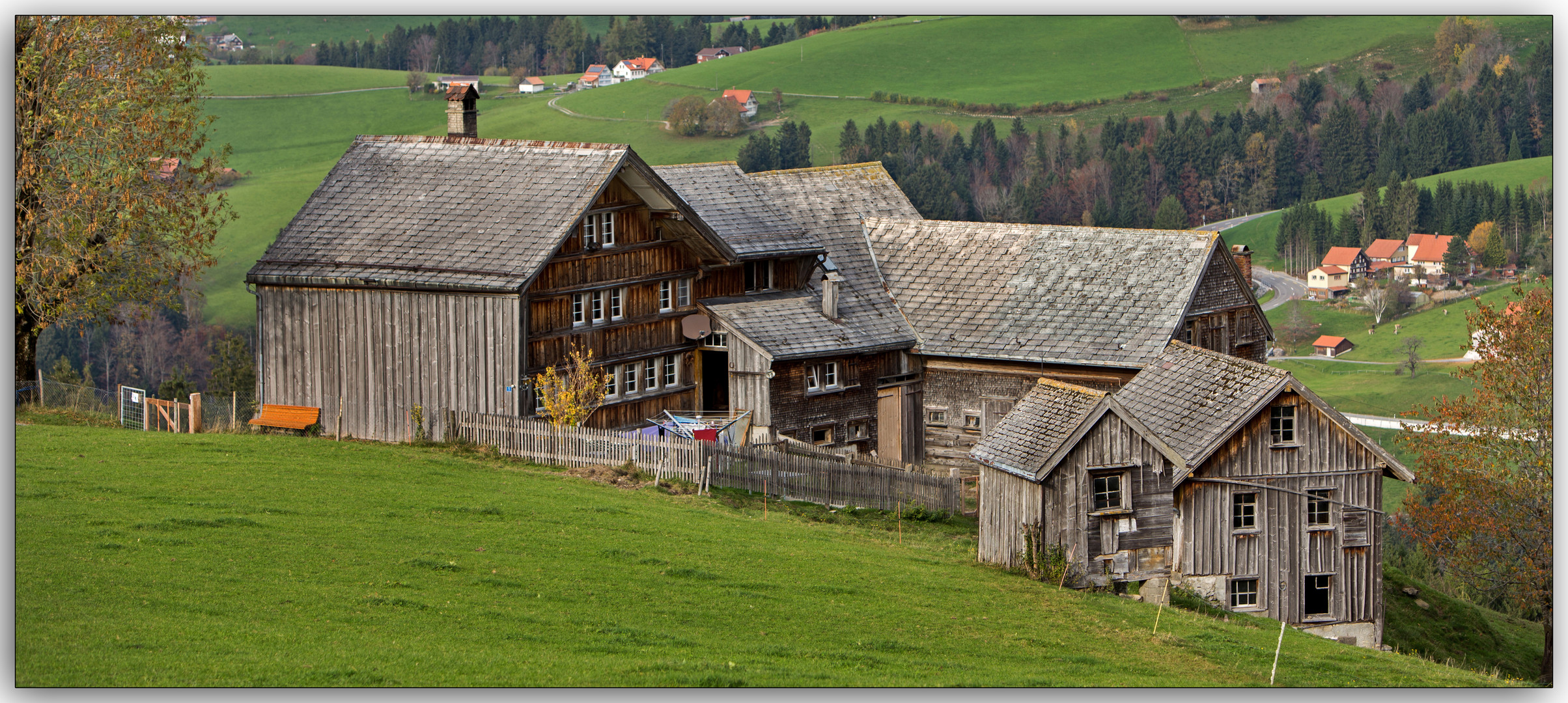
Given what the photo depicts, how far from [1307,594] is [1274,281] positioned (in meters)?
148

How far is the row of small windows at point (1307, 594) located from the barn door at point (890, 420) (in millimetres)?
15411

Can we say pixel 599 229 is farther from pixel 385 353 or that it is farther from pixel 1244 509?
pixel 1244 509

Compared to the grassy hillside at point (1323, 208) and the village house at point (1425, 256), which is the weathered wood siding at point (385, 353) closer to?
the grassy hillside at point (1323, 208)

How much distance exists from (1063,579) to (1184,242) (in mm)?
19847

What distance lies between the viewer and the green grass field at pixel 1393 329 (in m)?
140

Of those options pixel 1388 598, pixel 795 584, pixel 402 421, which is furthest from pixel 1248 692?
pixel 402 421

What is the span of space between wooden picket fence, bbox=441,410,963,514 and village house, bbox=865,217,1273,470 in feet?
23.8

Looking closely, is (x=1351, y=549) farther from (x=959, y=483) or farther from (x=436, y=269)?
(x=436, y=269)

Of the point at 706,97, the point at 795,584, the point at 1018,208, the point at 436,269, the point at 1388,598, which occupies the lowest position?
the point at 1388,598

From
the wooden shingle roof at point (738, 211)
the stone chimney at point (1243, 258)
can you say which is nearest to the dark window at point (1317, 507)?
the stone chimney at point (1243, 258)

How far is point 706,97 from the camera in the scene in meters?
185

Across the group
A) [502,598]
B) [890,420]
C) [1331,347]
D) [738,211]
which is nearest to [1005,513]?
[502,598]

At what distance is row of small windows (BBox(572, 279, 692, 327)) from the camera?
43438 mm

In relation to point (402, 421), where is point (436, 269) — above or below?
above
